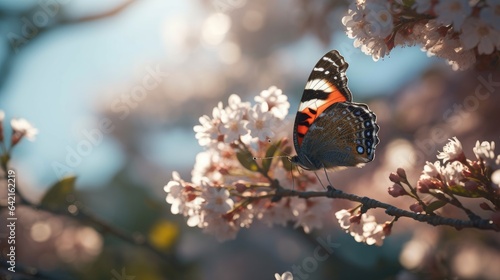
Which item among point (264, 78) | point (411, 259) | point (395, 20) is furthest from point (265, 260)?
point (395, 20)

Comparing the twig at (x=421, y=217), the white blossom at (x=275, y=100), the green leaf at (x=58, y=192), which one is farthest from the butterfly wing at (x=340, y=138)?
the green leaf at (x=58, y=192)

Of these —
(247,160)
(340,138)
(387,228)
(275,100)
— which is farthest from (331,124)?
(387,228)

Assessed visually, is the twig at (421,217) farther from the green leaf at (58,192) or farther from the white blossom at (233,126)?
the green leaf at (58,192)

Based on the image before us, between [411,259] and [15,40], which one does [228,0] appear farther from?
[411,259]

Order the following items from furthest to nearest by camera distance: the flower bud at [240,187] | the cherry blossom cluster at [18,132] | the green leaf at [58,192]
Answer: the green leaf at [58,192] < the cherry blossom cluster at [18,132] < the flower bud at [240,187]

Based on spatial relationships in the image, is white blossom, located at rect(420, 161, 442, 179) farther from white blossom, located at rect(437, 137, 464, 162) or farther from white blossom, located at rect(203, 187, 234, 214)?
white blossom, located at rect(203, 187, 234, 214)
